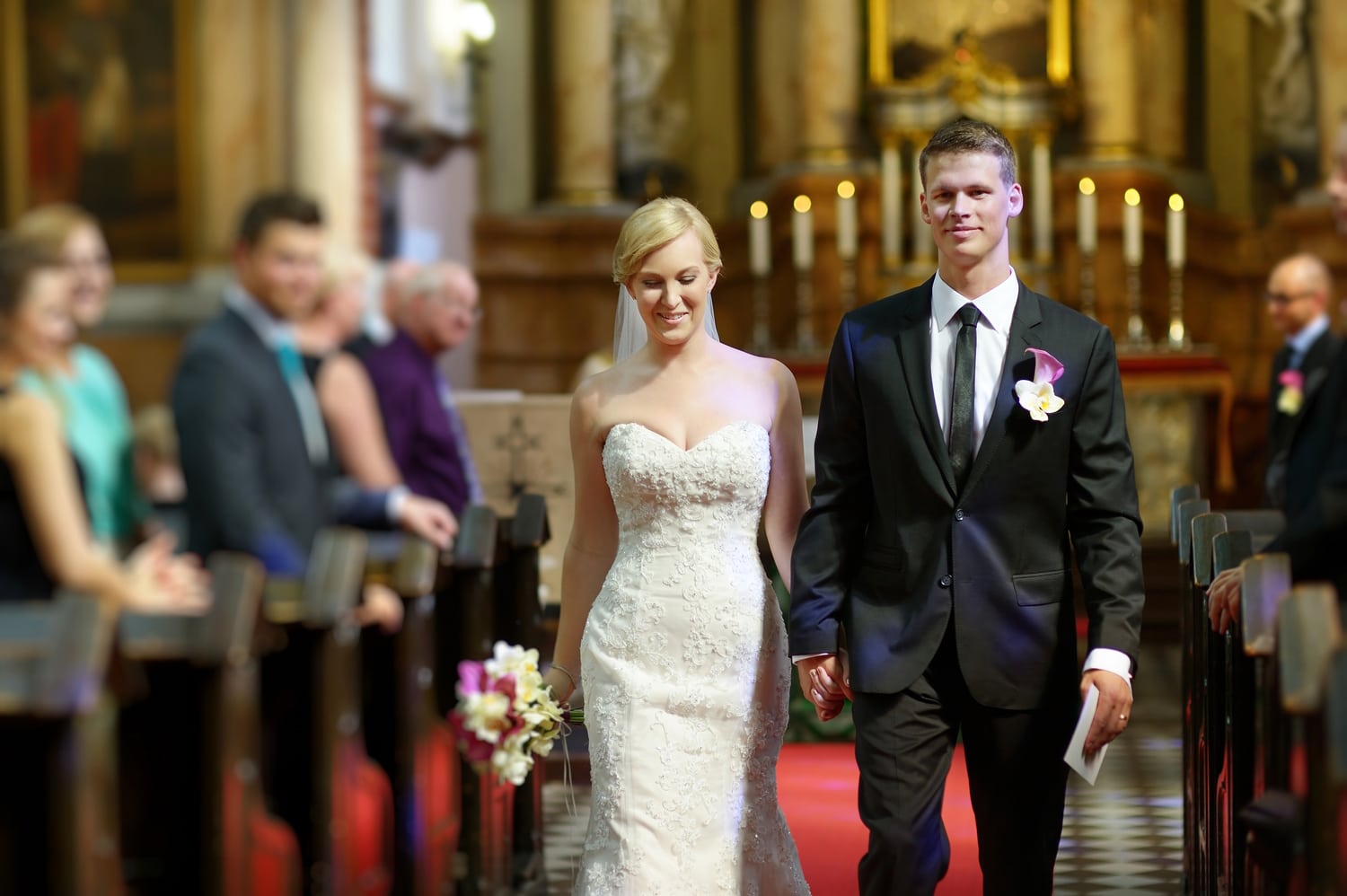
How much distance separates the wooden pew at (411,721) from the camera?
13.4ft

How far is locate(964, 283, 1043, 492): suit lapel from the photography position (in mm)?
3404

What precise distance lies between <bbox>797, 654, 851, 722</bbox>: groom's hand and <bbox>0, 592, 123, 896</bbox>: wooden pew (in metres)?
1.28

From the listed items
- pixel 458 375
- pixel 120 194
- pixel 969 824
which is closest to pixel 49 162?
pixel 120 194

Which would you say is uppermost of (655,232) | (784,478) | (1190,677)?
(655,232)

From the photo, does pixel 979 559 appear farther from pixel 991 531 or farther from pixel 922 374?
pixel 922 374

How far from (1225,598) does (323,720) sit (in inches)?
70.4

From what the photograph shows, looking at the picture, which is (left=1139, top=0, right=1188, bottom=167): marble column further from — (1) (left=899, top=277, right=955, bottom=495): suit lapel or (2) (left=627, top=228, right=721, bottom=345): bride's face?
(1) (left=899, top=277, right=955, bottom=495): suit lapel

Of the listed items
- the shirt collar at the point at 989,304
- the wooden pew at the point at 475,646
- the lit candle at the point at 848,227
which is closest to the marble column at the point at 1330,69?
the lit candle at the point at 848,227

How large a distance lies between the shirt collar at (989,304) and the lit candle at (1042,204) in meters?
8.29

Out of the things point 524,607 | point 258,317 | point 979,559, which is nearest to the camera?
point 979,559

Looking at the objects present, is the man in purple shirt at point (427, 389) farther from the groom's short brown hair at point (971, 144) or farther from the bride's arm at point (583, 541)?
the groom's short brown hair at point (971, 144)

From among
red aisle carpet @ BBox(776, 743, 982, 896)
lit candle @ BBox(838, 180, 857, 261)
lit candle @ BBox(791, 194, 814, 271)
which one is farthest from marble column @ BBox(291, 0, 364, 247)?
red aisle carpet @ BBox(776, 743, 982, 896)

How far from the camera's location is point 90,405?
16.6ft

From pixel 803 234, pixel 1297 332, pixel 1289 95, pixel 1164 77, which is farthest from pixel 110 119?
pixel 1289 95
